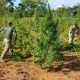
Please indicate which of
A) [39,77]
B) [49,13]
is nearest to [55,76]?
[39,77]

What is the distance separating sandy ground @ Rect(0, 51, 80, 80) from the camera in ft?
40.8

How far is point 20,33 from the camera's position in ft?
56.2

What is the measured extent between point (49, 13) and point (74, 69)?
239 cm

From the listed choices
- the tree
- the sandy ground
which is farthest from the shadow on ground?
the tree

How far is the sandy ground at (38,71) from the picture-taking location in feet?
40.8

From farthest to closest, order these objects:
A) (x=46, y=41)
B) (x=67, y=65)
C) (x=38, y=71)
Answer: (x=67, y=65) < (x=46, y=41) < (x=38, y=71)

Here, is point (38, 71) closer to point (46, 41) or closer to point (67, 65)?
point (46, 41)

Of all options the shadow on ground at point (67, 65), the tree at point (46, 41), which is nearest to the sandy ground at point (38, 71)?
the shadow on ground at point (67, 65)

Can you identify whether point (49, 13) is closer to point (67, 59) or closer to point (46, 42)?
point (46, 42)

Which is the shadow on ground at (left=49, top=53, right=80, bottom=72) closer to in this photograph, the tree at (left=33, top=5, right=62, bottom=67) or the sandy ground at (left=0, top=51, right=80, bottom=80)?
the sandy ground at (left=0, top=51, right=80, bottom=80)

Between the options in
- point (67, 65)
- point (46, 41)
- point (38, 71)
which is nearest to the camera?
point (38, 71)

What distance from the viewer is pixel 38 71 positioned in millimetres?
13086

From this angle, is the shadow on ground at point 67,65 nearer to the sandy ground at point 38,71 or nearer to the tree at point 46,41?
the sandy ground at point 38,71

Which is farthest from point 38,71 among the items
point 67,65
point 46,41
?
point 67,65
